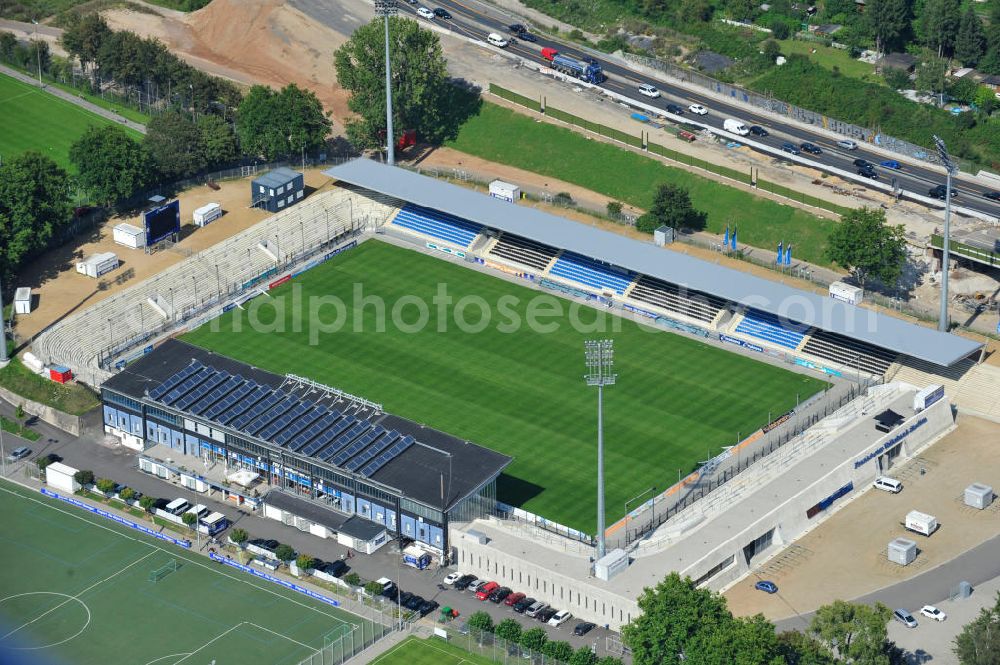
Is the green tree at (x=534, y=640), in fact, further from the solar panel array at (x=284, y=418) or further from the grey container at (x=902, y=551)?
the grey container at (x=902, y=551)

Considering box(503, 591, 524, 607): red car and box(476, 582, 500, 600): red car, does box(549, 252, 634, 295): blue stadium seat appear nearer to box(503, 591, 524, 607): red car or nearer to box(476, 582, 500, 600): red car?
box(476, 582, 500, 600): red car

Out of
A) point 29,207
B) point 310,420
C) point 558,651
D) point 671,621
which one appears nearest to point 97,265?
point 29,207

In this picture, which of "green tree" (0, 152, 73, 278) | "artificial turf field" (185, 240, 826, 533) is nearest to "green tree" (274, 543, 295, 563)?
"artificial turf field" (185, 240, 826, 533)

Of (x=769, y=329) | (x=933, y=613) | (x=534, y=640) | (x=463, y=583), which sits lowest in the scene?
(x=463, y=583)

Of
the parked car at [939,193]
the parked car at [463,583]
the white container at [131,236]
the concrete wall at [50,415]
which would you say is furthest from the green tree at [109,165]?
the parked car at [939,193]

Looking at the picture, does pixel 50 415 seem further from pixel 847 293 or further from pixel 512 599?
pixel 847 293

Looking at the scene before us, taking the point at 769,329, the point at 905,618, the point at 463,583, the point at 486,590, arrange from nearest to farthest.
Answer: the point at 905,618 → the point at 486,590 → the point at 463,583 → the point at 769,329
